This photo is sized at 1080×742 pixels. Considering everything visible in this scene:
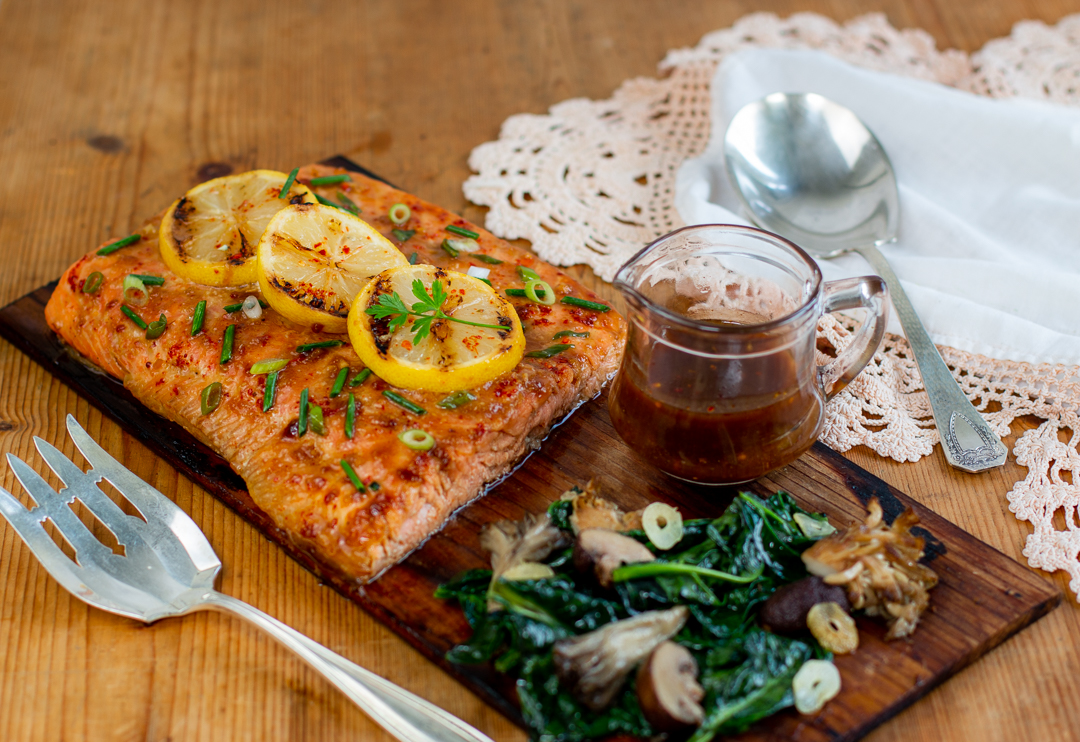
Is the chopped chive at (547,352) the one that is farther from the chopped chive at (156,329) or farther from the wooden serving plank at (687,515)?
the chopped chive at (156,329)

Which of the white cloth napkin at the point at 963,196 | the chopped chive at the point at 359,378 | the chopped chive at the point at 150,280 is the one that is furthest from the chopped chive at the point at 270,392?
the white cloth napkin at the point at 963,196

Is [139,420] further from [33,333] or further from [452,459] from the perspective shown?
[452,459]

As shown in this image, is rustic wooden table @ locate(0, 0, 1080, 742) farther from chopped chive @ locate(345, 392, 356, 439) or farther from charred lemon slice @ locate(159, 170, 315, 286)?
charred lemon slice @ locate(159, 170, 315, 286)

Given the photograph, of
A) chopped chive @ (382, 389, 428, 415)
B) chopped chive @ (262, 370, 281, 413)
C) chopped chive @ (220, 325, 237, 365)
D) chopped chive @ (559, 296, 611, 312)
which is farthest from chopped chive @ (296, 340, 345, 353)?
chopped chive @ (559, 296, 611, 312)

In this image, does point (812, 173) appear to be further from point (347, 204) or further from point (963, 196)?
point (347, 204)

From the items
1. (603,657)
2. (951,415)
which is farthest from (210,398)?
(951,415)

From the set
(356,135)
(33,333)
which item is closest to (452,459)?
(33,333)
